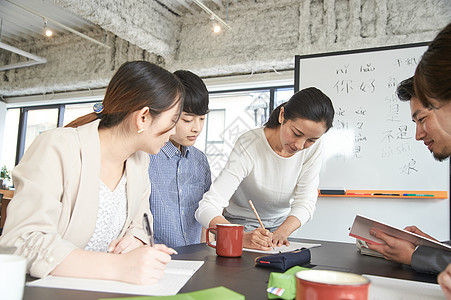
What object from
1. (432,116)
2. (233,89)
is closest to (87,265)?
(432,116)

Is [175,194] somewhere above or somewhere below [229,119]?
below

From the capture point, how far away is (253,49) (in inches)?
162

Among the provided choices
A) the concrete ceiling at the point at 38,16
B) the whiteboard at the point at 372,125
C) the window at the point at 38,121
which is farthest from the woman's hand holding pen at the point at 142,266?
the window at the point at 38,121

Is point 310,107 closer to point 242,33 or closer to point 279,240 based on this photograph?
point 279,240

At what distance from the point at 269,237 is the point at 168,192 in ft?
1.60

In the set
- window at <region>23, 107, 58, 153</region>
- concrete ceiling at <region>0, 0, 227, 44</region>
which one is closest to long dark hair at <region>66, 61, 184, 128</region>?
concrete ceiling at <region>0, 0, 227, 44</region>

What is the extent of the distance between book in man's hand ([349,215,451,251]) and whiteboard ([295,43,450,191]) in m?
1.71

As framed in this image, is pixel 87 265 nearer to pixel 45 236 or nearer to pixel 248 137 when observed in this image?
pixel 45 236

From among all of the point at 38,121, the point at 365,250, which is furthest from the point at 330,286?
the point at 38,121

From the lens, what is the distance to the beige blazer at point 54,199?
79 cm

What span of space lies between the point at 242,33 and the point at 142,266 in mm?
3797

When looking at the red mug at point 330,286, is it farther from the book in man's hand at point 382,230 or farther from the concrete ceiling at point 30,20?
the concrete ceiling at point 30,20

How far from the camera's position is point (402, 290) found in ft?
2.54

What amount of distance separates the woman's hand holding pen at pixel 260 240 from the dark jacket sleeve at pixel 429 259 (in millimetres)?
424
